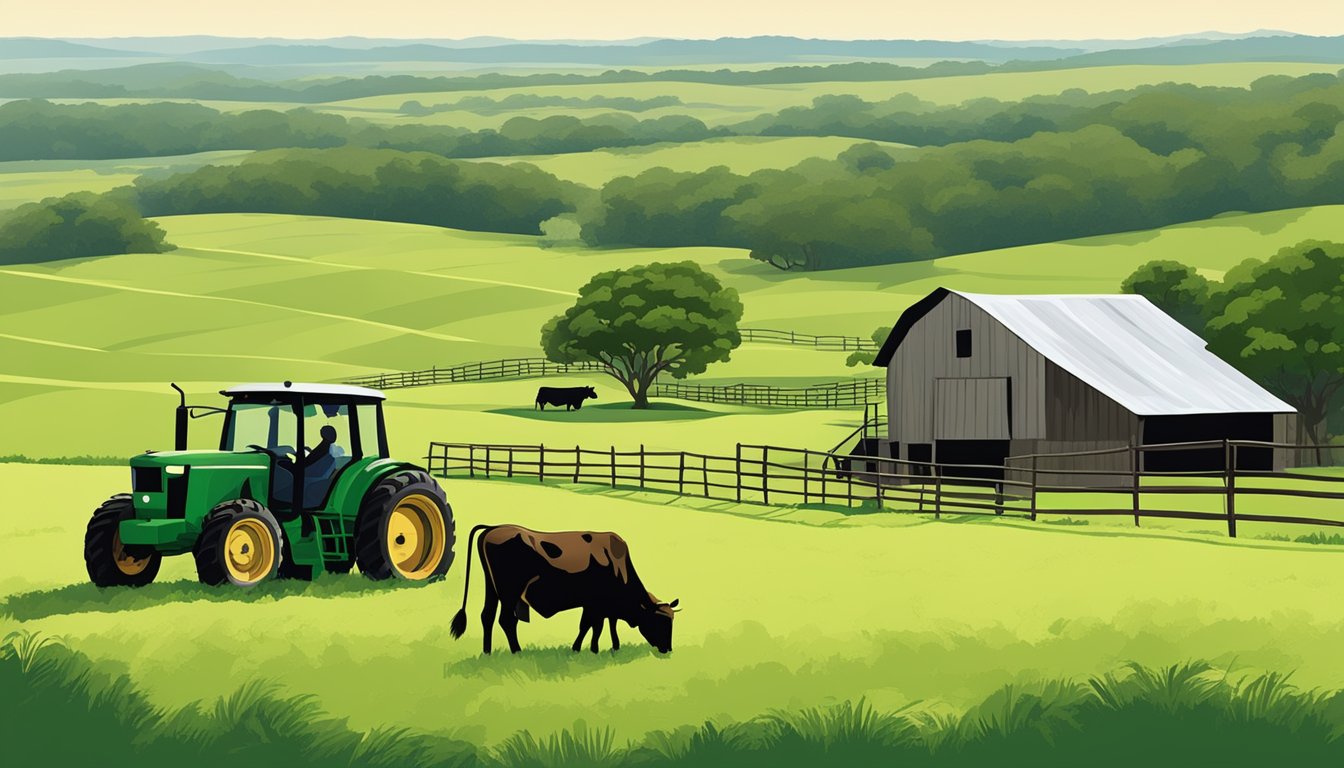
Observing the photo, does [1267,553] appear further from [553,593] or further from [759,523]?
[553,593]

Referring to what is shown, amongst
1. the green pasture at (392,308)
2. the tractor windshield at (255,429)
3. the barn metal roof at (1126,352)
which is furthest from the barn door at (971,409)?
the tractor windshield at (255,429)

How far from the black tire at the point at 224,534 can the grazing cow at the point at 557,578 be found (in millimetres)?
4308

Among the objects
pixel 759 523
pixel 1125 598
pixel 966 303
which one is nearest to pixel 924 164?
pixel 966 303

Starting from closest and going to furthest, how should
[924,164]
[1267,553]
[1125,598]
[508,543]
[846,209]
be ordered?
[508,543] < [1125,598] < [1267,553] < [846,209] < [924,164]

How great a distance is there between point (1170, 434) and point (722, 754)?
33399mm

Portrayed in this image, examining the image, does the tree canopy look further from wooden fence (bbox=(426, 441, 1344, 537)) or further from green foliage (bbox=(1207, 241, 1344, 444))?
wooden fence (bbox=(426, 441, 1344, 537))

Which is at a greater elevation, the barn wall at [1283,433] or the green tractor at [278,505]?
the green tractor at [278,505]

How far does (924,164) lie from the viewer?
539 ft

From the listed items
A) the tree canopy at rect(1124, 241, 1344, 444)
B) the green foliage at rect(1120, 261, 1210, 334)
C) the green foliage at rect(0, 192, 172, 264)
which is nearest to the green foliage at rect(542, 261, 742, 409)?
the green foliage at rect(1120, 261, 1210, 334)

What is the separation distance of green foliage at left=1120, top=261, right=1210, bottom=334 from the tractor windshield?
152 ft

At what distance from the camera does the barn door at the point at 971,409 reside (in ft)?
145

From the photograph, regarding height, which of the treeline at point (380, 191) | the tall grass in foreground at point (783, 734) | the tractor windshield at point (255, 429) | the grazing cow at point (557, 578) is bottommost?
the tall grass in foreground at point (783, 734)

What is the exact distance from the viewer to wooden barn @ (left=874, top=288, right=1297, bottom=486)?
43.1m

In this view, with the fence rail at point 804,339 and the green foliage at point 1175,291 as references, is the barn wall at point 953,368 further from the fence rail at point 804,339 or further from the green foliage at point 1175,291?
the fence rail at point 804,339
